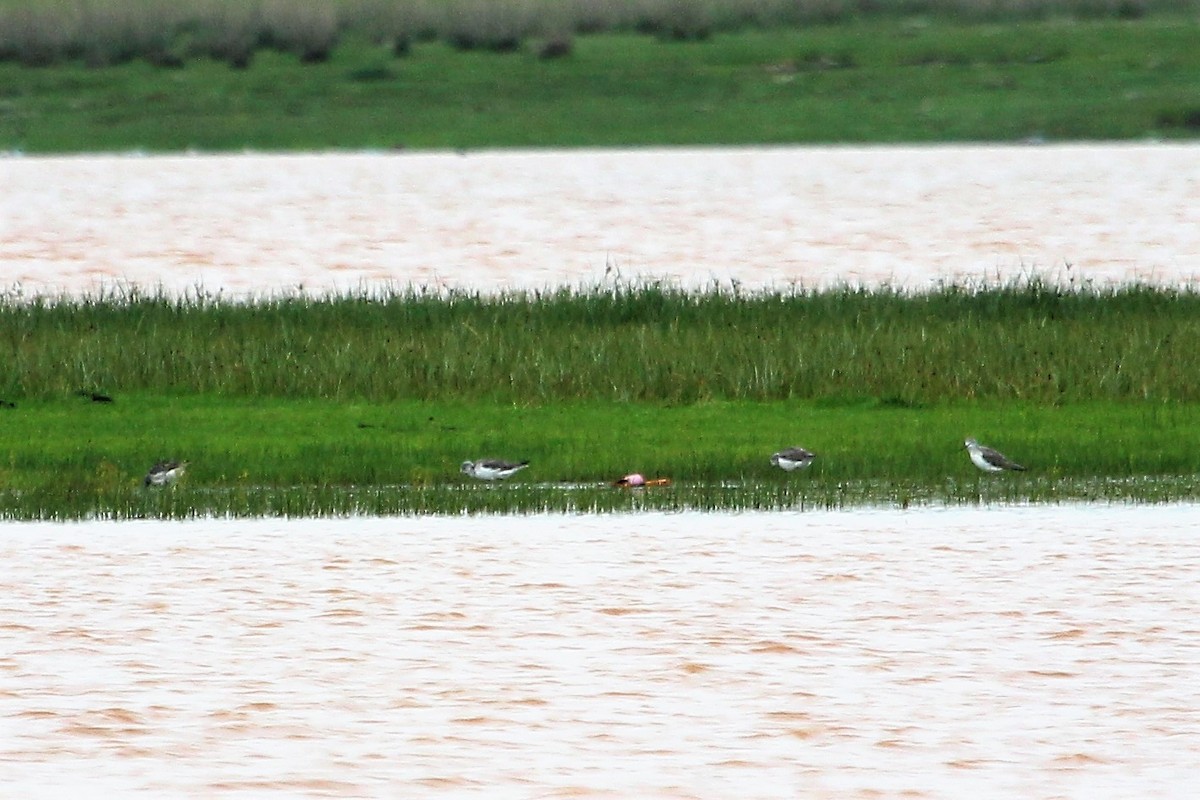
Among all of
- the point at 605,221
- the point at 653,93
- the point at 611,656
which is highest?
the point at 611,656

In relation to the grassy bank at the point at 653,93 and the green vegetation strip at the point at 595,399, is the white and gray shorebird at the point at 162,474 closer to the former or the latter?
the green vegetation strip at the point at 595,399

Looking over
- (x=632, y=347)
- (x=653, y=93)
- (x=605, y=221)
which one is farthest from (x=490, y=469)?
(x=653, y=93)

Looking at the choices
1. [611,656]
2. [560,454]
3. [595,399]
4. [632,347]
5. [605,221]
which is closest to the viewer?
[611,656]

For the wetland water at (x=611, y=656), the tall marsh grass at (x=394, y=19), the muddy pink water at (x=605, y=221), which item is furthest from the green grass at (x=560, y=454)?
the tall marsh grass at (x=394, y=19)

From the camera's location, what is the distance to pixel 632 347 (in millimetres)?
22125

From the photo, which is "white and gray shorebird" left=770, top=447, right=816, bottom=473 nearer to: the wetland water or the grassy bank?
the wetland water

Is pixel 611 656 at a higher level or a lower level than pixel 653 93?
higher

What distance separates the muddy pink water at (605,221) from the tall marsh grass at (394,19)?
3910mm

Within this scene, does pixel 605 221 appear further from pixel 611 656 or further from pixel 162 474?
pixel 611 656

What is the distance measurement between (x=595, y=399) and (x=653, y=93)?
51961 millimetres

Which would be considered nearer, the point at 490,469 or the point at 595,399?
the point at 490,469

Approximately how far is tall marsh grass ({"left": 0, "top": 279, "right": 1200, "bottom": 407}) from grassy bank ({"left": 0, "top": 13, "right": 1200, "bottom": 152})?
1665 inches

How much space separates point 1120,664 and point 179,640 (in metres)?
4.31

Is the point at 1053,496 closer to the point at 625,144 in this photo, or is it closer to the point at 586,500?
the point at 586,500
